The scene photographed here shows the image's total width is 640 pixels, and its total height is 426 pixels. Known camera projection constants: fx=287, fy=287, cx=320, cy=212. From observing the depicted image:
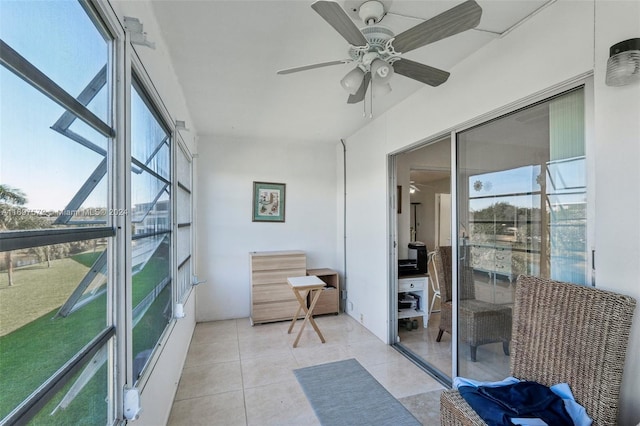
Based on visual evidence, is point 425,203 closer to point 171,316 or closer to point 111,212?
point 171,316

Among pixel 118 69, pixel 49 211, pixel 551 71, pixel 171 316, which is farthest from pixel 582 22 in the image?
pixel 171 316

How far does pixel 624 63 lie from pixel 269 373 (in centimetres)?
324

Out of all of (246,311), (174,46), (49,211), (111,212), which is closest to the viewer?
(49,211)

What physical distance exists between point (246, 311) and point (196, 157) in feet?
7.84

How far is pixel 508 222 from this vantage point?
80.7 inches

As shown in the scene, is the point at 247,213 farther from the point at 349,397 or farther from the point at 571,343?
the point at 571,343

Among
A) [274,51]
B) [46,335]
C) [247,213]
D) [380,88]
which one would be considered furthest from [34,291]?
[247,213]

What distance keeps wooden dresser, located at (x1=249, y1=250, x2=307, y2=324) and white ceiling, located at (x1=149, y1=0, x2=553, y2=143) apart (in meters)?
1.92

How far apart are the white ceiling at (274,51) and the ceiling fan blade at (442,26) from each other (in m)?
0.35

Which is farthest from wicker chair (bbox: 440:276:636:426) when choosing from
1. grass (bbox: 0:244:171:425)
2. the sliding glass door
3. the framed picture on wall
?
the framed picture on wall

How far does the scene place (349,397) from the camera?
2379 millimetres

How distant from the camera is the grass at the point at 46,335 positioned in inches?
24.3

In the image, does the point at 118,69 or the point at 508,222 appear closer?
the point at 118,69

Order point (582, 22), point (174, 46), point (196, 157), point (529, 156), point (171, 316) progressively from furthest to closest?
point (196, 157) < point (171, 316) < point (174, 46) < point (529, 156) < point (582, 22)
